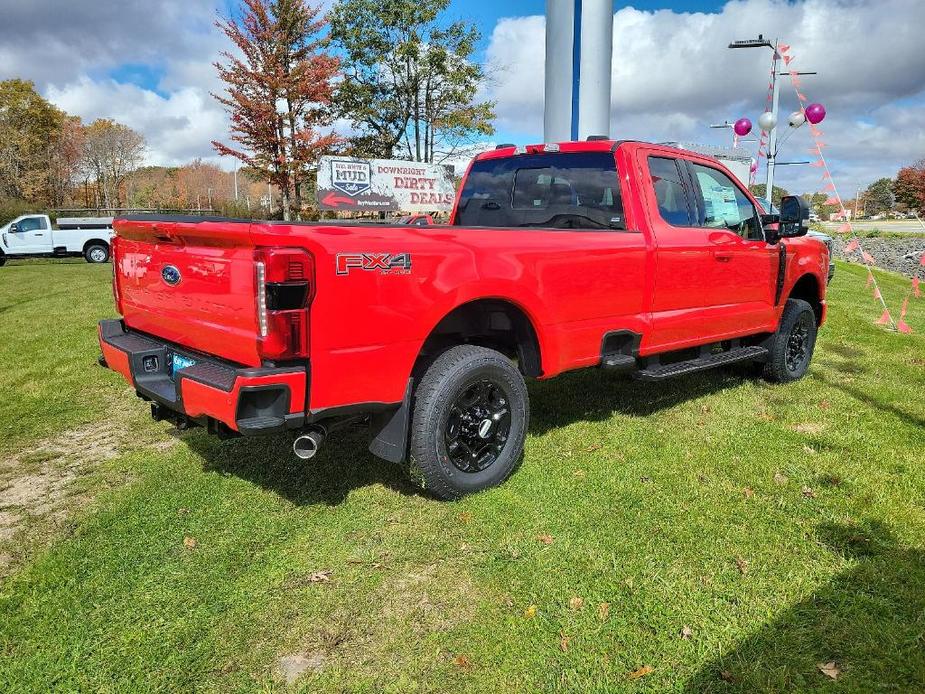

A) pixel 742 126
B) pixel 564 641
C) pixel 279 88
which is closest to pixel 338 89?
pixel 279 88

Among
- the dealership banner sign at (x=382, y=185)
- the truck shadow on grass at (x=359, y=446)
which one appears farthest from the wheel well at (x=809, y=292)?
the dealership banner sign at (x=382, y=185)

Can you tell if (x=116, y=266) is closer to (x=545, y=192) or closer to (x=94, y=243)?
(x=545, y=192)

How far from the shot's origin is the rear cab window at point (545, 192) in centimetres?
453

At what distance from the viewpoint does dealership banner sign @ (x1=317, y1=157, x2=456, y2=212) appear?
22.1 metres

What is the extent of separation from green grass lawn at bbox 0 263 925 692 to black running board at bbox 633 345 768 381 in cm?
45

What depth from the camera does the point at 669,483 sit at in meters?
3.87

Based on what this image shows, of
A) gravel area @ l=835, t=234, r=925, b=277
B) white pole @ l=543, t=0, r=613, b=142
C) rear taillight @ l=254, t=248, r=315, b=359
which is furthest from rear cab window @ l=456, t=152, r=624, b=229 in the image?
gravel area @ l=835, t=234, r=925, b=277

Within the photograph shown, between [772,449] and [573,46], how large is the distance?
6350 millimetres

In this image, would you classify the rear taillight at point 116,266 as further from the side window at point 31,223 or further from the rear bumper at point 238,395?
the side window at point 31,223

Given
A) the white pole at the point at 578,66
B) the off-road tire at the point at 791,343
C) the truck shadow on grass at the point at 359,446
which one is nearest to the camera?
the truck shadow on grass at the point at 359,446

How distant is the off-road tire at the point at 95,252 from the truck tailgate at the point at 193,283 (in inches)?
843

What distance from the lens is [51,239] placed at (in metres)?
21.9

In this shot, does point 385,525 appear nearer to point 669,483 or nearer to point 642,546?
point 642,546

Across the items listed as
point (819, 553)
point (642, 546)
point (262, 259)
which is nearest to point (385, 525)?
point (642, 546)
